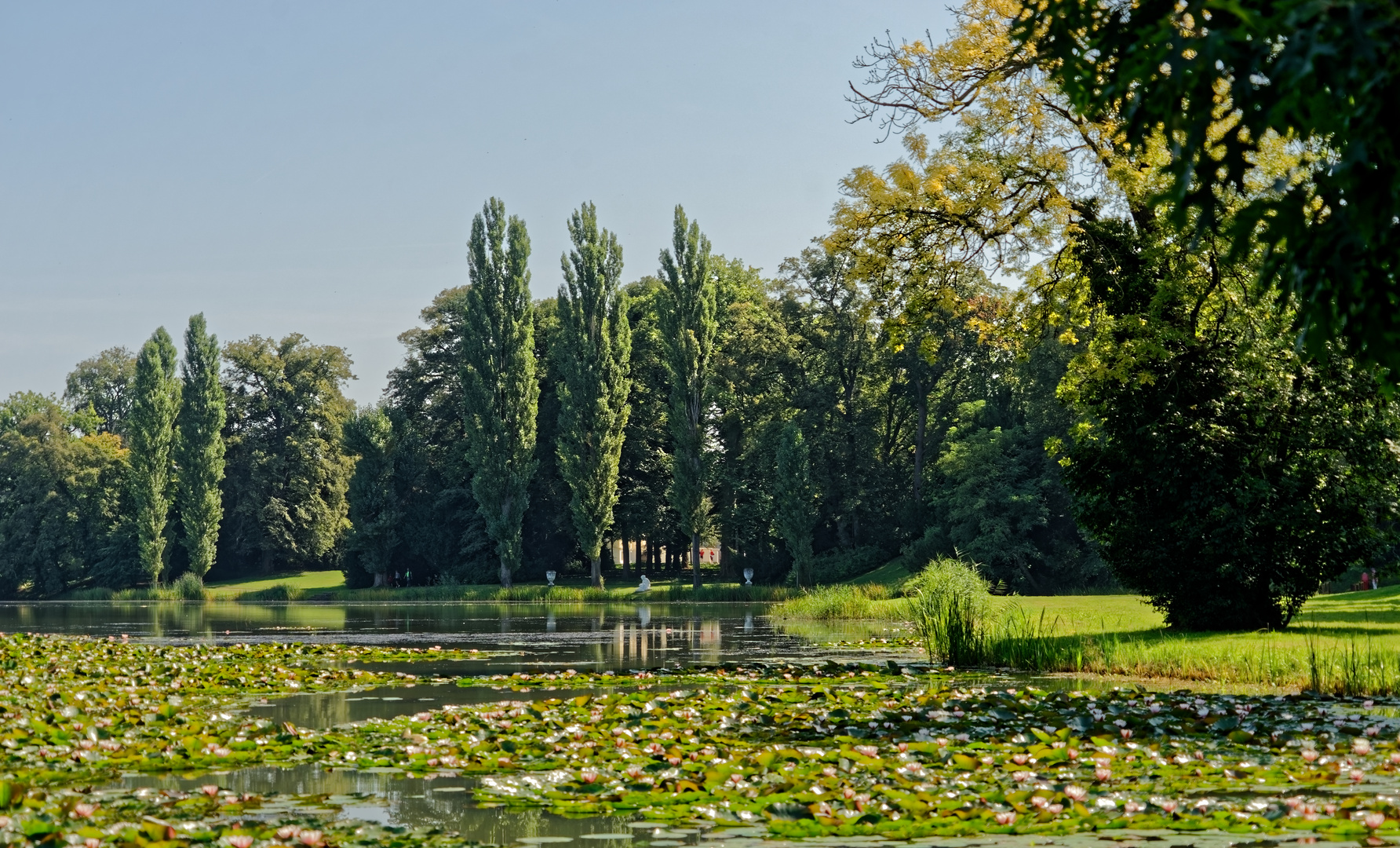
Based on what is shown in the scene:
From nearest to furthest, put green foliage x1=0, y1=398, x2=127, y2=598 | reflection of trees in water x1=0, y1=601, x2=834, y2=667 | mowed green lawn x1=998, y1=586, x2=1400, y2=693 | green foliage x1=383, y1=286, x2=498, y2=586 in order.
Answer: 1. mowed green lawn x1=998, y1=586, x2=1400, y2=693
2. reflection of trees in water x1=0, y1=601, x2=834, y2=667
3. green foliage x1=383, y1=286, x2=498, y2=586
4. green foliage x1=0, y1=398, x2=127, y2=598

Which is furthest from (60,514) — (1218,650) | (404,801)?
(404,801)

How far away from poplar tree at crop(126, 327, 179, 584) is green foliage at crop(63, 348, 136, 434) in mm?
30522

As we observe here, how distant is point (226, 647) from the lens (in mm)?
21109

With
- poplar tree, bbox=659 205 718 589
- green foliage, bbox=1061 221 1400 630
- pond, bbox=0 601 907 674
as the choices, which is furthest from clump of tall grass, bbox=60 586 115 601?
green foliage, bbox=1061 221 1400 630

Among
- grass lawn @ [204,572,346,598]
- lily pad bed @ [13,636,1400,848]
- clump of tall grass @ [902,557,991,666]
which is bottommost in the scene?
lily pad bed @ [13,636,1400,848]

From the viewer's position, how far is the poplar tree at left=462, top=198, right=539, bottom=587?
59.6 meters

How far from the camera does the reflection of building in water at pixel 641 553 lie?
229ft

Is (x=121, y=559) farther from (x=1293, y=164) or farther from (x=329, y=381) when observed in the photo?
(x=1293, y=164)

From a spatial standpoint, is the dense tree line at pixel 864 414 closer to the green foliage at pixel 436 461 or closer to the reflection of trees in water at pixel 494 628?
the green foliage at pixel 436 461

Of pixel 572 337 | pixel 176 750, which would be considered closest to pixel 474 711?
pixel 176 750

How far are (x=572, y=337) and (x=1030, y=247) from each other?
4021 centimetres

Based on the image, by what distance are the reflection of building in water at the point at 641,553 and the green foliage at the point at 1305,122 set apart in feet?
202

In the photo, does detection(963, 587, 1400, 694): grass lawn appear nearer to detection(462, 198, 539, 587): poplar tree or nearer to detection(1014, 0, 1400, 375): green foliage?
detection(1014, 0, 1400, 375): green foliage

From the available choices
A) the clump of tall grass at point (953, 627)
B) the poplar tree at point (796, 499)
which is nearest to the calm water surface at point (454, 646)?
the clump of tall grass at point (953, 627)
